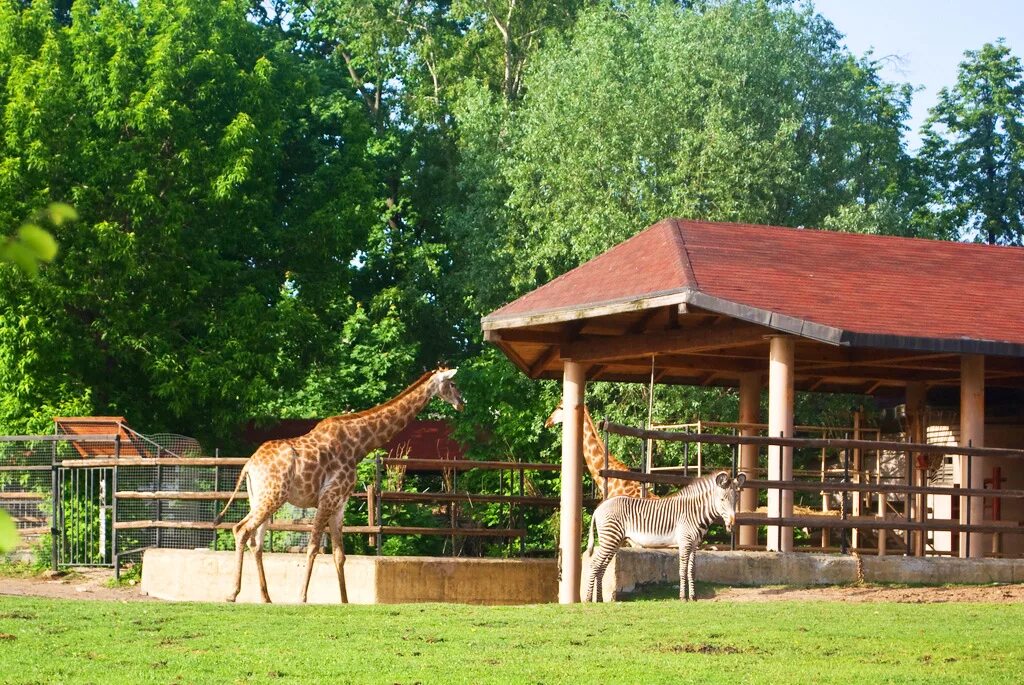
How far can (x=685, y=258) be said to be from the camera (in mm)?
15141

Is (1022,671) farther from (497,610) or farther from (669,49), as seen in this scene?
(669,49)

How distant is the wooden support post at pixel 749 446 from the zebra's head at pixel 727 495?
5.22m

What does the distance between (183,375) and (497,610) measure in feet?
56.1

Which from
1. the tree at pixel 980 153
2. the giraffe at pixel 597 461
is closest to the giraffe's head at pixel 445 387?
the giraffe at pixel 597 461

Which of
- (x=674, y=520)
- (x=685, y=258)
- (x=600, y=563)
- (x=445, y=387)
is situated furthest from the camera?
(x=445, y=387)

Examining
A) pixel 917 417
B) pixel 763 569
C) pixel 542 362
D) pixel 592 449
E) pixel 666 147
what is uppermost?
pixel 666 147

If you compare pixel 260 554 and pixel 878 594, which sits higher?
pixel 260 554

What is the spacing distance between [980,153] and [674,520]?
31006 mm

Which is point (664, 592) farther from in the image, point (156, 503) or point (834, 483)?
point (156, 503)

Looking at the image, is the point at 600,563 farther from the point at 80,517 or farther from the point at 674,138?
the point at 674,138

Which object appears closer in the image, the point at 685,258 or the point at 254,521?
the point at 254,521

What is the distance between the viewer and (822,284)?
1536 centimetres

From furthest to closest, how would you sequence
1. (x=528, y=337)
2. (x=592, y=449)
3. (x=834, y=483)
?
(x=592, y=449) < (x=528, y=337) < (x=834, y=483)

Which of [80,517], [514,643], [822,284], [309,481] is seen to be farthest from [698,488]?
[80,517]
